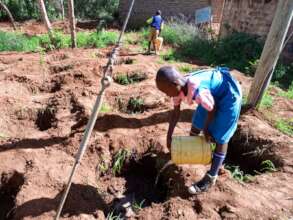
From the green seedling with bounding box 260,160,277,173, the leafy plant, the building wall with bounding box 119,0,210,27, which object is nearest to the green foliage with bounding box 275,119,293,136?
the green seedling with bounding box 260,160,277,173

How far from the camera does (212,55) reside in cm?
935

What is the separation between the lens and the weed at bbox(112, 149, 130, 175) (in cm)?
381

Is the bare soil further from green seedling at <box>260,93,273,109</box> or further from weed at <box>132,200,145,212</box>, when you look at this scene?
green seedling at <box>260,93,273,109</box>

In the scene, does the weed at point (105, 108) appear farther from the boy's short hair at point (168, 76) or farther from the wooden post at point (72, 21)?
the wooden post at point (72, 21)

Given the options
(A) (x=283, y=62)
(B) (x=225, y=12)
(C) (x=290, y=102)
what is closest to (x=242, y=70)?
(A) (x=283, y=62)

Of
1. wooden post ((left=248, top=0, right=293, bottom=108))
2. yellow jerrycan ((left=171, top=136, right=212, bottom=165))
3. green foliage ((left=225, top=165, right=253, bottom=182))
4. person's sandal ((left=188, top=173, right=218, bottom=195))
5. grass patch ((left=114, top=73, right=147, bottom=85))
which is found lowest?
grass patch ((left=114, top=73, right=147, bottom=85))

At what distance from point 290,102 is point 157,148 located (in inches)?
111

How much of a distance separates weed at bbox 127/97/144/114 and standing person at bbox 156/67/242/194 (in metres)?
1.70

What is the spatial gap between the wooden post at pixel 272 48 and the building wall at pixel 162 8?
32.8ft

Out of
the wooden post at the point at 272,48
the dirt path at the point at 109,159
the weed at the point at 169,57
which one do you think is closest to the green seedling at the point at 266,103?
the wooden post at the point at 272,48

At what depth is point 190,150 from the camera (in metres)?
3.13

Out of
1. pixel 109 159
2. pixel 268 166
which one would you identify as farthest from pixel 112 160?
pixel 268 166

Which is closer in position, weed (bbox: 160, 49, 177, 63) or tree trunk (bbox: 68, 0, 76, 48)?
tree trunk (bbox: 68, 0, 76, 48)

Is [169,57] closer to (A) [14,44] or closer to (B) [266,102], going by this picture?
(B) [266,102]
